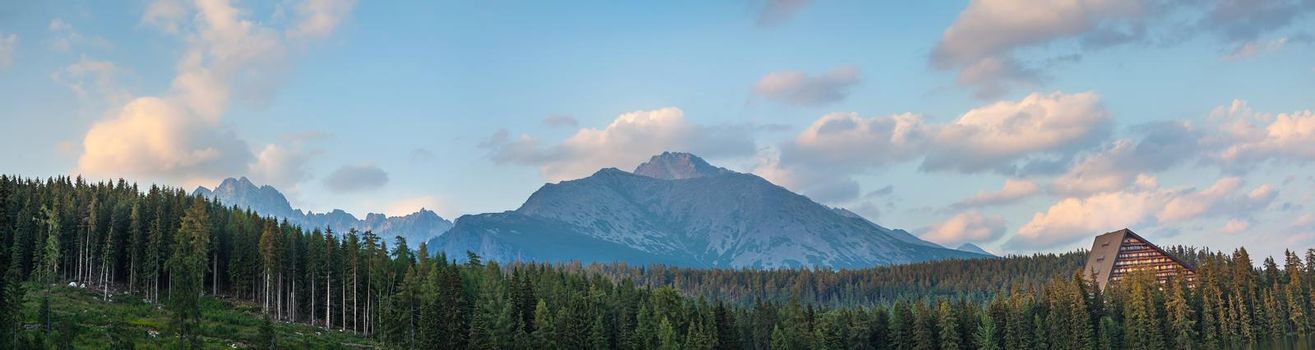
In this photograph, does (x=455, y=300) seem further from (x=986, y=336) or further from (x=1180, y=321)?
(x=1180, y=321)

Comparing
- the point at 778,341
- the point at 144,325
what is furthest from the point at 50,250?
the point at 778,341

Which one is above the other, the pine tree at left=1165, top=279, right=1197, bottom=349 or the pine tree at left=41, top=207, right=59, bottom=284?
the pine tree at left=41, top=207, right=59, bottom=284

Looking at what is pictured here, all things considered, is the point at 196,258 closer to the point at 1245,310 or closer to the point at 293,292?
the point at 293,292

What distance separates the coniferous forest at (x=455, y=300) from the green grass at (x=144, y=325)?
842 mm

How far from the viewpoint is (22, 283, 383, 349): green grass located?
9700 cm

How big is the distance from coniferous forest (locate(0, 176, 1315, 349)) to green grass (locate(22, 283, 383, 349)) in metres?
0.84

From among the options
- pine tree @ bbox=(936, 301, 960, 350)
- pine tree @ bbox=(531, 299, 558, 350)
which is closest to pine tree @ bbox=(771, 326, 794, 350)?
pine tree @ bbox=(936, 301, 960, 350)

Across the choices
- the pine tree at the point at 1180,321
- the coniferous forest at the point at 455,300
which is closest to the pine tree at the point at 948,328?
the coniferous forest at the point at 455,300

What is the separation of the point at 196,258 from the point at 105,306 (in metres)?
12.8

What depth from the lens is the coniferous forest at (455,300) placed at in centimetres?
12756

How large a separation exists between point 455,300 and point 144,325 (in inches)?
1313

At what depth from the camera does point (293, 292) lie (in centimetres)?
14000

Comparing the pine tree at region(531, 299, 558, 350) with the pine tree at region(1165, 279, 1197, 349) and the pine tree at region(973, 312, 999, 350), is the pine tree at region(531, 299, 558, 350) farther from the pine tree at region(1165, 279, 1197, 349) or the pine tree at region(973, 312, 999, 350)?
the pine tree at region(1165, 279, 1197, 349)

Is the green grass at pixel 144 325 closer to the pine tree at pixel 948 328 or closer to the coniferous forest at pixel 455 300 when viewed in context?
the coniferous forest at pixel 455 300
